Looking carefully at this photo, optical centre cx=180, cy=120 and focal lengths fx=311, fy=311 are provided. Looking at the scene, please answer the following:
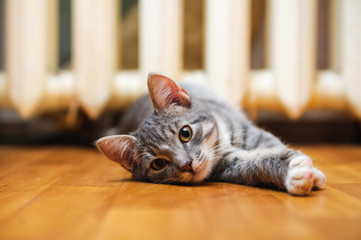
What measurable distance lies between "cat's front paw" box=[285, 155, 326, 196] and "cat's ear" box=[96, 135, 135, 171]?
1.54ft

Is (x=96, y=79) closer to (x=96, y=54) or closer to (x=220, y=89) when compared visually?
(x=96, y=54)

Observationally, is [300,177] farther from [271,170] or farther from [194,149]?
[194,149]

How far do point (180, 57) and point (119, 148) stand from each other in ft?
2.63

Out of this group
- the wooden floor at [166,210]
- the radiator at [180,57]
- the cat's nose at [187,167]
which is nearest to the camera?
the wooden floor at [166,210]

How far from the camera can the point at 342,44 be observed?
5.20ft

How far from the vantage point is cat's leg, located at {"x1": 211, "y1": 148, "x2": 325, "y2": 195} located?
0.70m

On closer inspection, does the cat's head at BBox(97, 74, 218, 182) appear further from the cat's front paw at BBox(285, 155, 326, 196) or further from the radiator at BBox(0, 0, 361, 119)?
the radiator at BBox(0, 0, 361, 119)

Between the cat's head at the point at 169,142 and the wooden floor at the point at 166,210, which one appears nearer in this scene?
the wooden floor at the point at 166,210

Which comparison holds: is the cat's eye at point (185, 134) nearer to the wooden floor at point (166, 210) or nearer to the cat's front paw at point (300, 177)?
the wooden floor at point (166, 210)

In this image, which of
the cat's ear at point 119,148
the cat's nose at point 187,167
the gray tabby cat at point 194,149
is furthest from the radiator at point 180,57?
the cat's nose at point 187,167

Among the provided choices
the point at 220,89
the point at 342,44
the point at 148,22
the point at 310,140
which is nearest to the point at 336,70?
the point at 342,44

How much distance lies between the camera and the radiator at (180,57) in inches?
59.9

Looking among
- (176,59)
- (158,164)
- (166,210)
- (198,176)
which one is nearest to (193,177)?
(198,176)

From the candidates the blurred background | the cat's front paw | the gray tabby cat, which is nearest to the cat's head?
the gray tabby cat
